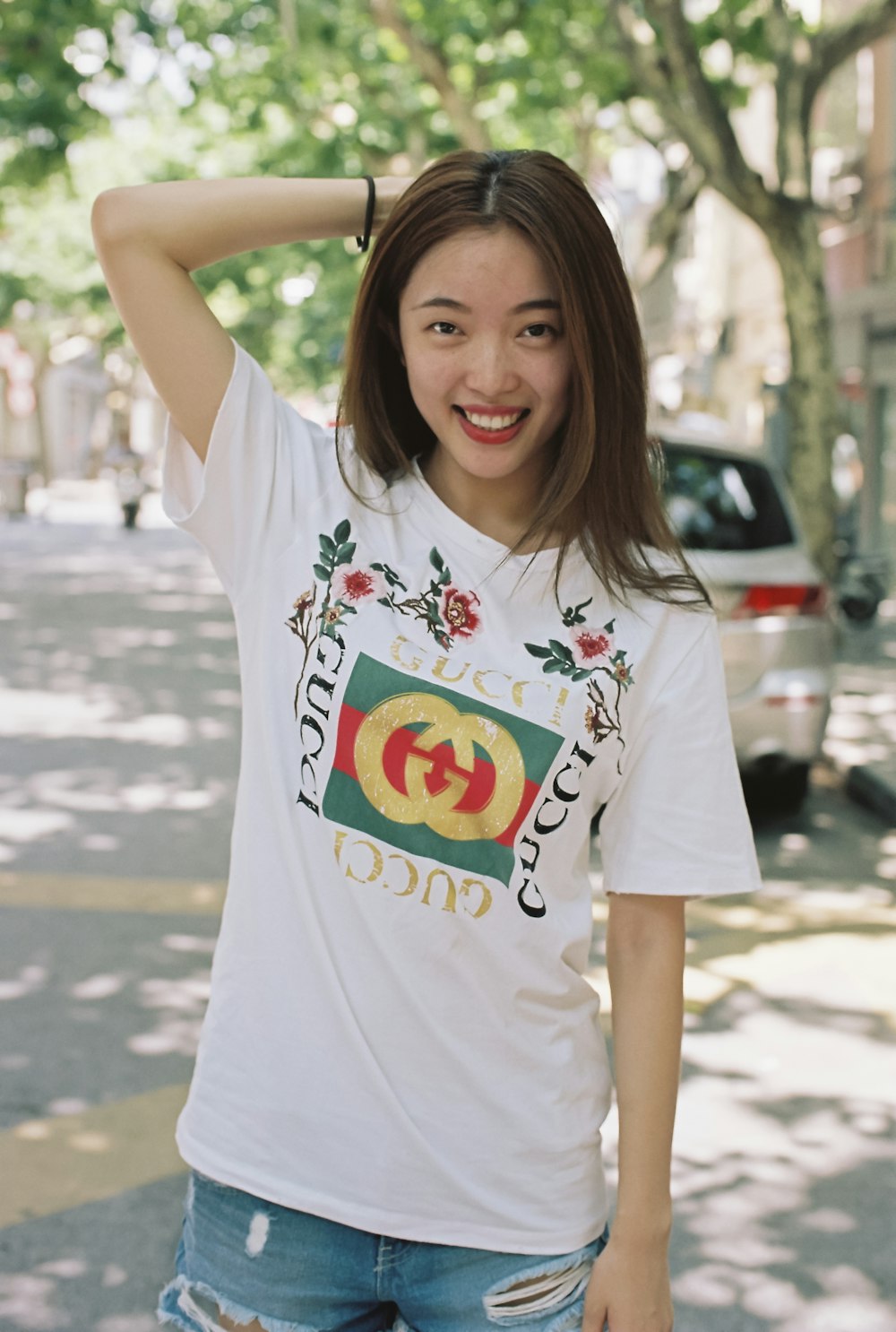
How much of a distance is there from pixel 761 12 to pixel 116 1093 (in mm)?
14011

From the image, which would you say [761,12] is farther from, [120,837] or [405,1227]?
[405,1227]

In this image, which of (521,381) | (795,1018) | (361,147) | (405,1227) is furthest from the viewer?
(361,147)

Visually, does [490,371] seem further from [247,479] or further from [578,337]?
[247,479]

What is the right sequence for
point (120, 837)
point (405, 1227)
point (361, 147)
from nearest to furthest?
1. point (405, 1227)
2. point (120, 837)
3. point (361, 147)

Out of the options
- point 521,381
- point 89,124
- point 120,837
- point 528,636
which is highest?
point 89,124

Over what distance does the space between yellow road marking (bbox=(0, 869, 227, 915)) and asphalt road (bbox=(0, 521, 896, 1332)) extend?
0.02 metres

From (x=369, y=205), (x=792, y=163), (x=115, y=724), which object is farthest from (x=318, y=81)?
(x=369, y=205)

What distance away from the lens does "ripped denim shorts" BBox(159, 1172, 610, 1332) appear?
1612mm

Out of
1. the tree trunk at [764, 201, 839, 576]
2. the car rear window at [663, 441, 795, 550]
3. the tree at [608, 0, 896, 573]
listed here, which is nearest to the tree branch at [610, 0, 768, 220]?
the tree at [608, 0, 896, 573]

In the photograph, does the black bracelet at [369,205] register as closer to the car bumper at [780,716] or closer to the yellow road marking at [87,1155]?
the yellow road marking at [87,1155]

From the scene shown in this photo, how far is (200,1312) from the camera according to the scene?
65.2 inches

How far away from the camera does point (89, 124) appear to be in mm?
15367

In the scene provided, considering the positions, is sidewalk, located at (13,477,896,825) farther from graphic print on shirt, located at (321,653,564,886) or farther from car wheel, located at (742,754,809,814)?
graphic print on shirt, located at (321,653,564,886)

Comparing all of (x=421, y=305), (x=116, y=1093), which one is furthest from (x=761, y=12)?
(x=421, y=305)
